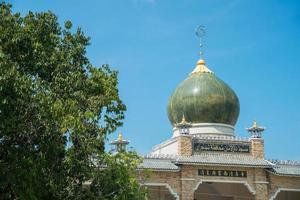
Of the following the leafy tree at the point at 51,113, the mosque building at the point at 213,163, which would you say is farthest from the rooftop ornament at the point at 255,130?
the leafy tree at the point at 51,113

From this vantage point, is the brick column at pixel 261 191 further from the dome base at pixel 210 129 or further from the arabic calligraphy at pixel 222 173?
the dome base at pixel 210 129

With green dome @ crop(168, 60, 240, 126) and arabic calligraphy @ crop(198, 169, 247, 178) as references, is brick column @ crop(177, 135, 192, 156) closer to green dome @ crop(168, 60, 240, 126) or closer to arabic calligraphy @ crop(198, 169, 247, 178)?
arabic calligraphy @ crop(198, 169, 247, 178)

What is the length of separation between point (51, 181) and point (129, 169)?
2.91 m

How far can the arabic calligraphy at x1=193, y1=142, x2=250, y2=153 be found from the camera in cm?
2428

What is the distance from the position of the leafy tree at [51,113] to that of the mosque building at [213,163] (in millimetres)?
7399

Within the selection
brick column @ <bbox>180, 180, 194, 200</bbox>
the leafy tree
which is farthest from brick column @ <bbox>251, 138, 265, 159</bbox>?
the leafy tree

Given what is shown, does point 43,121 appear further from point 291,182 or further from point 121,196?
point 291,182

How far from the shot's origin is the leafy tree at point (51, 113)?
1237cm

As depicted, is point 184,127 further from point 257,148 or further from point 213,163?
point 257,148

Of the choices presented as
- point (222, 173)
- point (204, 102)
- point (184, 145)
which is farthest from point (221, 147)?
point (204, 102)

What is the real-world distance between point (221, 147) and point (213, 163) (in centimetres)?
137

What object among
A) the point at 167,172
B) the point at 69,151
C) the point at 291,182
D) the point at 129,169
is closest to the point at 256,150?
the point at 291,182

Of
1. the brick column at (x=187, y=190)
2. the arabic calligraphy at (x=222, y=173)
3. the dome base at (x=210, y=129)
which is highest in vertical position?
the dome base at (x=210, y=129)

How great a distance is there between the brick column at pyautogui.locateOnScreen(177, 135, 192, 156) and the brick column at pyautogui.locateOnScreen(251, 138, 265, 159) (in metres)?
2.79
